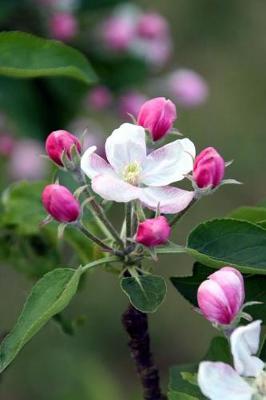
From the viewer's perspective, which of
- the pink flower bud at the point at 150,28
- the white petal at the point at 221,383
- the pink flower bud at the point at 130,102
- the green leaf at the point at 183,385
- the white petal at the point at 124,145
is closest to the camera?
the white petal at the point at 221,383

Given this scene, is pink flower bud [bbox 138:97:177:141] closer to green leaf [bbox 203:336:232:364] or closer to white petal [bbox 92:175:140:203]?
white petal [bbox 92:175:140:203]

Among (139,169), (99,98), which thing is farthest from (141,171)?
(99,98)

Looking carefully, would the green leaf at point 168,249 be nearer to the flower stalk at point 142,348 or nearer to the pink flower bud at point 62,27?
the flower stalk at point 142,348

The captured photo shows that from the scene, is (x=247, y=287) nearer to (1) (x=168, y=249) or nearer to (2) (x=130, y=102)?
(1) (x=168, y=249)

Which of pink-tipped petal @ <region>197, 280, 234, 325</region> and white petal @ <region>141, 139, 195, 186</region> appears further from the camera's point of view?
white petal @ <region>141, 139, 195, 186</region>

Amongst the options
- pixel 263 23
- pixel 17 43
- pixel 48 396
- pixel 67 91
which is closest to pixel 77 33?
pixel 67 91

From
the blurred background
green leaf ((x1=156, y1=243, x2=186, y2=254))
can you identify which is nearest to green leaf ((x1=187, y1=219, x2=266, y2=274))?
green leaf ((x1=156, y1=243, x2=186, y2=254))

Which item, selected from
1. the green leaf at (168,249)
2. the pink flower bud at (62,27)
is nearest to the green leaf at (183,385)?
the green leaf at (168,249)
